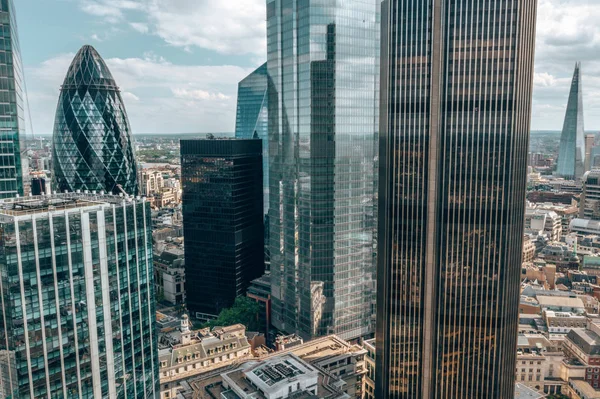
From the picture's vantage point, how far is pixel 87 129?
529 feet

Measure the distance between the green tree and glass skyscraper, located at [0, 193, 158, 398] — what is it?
69.6 meters

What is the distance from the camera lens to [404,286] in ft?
316

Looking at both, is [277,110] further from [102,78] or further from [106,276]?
[106,276]

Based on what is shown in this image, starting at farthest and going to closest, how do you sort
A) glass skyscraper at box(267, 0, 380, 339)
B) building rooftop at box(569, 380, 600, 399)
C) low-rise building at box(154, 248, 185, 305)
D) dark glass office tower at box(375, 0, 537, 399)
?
low-rise building at box(154, 248, 185, 305) → glass skyscraper at box(267, 0, 380, 339) → building rooftop at box(569, 380, 600, 399) → dark glass office tower at box(375, 0, 537, 399)

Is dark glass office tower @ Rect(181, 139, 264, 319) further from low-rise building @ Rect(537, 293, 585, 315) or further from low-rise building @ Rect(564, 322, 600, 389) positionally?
low-rise building @ Rect(564, 322, 600, 389)

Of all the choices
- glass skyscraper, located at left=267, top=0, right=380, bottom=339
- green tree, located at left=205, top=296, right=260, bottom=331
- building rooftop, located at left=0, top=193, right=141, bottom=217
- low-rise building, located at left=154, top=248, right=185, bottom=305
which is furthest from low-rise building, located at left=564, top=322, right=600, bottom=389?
low-rise building, located at left=154, top=248, right=185, bottom=305

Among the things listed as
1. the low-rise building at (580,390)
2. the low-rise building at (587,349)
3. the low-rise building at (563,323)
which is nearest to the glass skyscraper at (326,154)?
the low-rise building at (580,390)

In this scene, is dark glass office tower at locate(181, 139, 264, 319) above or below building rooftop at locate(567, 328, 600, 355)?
above

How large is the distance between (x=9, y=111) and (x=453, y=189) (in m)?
95.3

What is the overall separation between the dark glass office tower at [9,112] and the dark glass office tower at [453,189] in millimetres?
Answer: 79312

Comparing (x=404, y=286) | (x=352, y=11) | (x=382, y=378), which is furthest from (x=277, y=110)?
(x=382, y=378)

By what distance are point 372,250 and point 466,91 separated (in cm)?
7042

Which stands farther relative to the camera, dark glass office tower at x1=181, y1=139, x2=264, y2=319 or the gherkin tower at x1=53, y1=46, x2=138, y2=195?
dark glass office tower at x1=181, y1=139, x2=264, y2=319

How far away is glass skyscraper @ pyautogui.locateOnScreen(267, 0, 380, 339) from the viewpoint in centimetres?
13462
